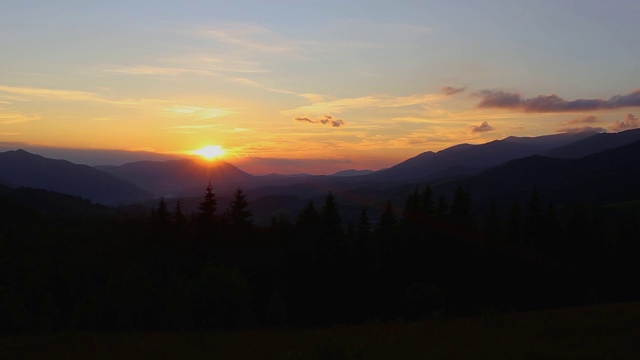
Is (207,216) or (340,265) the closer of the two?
(340,265)

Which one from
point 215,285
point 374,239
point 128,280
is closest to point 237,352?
point 215,285

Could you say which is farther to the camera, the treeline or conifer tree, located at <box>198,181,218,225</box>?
conifer tree, located at <box>198,181,218,225</box>

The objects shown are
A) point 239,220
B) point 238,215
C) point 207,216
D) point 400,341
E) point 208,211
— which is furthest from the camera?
point 238,215

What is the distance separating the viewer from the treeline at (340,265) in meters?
54.8

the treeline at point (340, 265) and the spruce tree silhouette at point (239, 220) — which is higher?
the spruce tree silhouette at point (239, 220)

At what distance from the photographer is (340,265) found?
59781 millimetres

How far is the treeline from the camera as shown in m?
54.8

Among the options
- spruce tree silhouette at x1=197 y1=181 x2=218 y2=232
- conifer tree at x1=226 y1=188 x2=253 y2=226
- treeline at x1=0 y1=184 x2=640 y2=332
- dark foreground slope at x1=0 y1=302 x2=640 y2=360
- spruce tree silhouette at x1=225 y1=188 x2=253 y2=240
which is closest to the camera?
dark foreground slope at x1=0 y1=302 x2=640 y2=360

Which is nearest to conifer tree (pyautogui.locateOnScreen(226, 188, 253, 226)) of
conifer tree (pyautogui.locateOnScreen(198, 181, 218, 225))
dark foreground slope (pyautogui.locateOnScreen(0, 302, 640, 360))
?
conifer tree (pyautogui.locateOnScreen(198, 181, 218, 225))

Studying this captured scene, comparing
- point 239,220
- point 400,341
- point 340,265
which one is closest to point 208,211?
point 239,220

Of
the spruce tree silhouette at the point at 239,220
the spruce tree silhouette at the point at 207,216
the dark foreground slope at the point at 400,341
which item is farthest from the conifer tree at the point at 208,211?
the dark foreground slope at the point at 400,341

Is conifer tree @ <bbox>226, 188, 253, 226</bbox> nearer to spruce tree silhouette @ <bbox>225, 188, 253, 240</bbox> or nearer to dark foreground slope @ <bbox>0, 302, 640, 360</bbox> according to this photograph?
spruce tree silhouette @ <bbox>225, 188, 253, 240</bbox>

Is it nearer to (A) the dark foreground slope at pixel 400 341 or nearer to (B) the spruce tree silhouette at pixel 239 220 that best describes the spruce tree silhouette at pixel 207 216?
(B) the spruce tree silhouette at pixel 239 220

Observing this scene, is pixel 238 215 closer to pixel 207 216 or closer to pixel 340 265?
pixel 207 216
